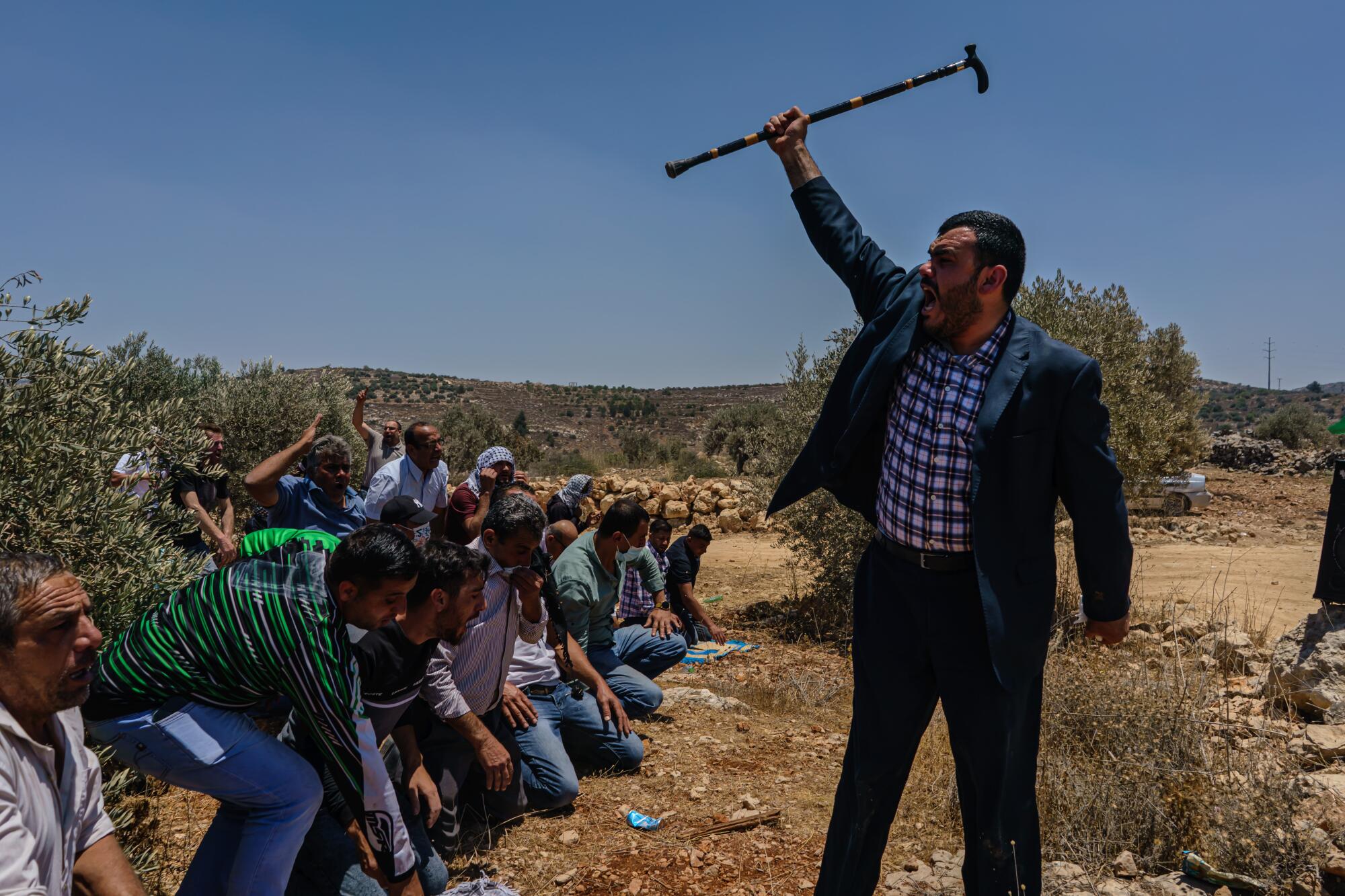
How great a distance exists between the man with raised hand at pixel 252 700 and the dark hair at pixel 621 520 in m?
2.60

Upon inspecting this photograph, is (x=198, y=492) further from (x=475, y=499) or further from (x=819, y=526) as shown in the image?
(x=819, y=526)

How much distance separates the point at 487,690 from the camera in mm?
4293

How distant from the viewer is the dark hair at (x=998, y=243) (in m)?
2.54

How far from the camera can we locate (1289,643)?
5688 mm

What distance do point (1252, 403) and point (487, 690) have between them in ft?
278

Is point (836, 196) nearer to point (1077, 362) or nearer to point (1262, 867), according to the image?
point (1077, 362)

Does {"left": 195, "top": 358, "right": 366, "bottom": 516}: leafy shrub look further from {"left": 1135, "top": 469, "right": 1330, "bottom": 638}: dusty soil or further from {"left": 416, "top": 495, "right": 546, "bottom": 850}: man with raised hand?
{"left": 1135, "top": 469, "right": 1330, "bottom": 638}: dusty soil

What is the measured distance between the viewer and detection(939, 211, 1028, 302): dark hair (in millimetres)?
2539

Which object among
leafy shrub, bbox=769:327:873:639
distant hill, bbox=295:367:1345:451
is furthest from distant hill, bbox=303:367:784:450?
leafy shrub, bbox=769:327:873:639

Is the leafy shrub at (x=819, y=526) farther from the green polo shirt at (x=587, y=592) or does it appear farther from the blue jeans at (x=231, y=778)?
the blue jeans at (x=231, y=778)

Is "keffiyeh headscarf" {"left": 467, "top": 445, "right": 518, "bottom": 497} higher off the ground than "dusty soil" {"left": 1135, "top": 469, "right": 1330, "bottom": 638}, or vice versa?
"keffiyeh headscarf" {"left": 467, "top": 445, "right": 518, "bottom": 497}

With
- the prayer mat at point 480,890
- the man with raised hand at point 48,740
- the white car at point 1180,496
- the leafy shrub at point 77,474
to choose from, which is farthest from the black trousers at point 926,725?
the white car at point 1180,496

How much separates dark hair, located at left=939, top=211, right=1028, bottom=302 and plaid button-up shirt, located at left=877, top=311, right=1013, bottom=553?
0.13 metres

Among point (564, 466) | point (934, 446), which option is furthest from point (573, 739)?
point (564, 466)
